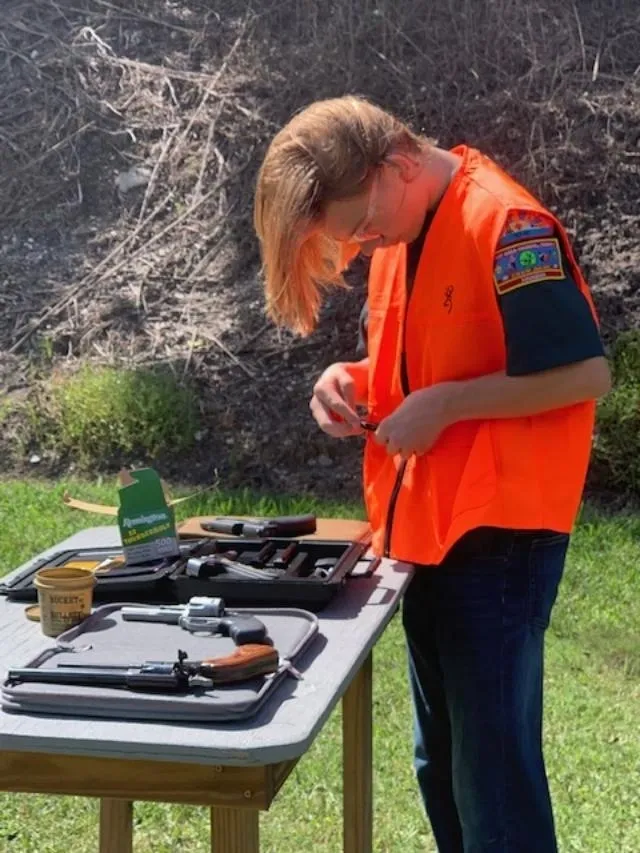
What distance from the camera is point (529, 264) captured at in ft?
6.47

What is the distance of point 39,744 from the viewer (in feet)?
5.04

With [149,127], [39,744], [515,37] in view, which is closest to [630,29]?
[515,37]

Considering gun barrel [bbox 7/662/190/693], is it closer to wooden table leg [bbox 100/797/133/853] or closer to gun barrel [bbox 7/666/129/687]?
gun barrel [bbox 7/666/129/687]

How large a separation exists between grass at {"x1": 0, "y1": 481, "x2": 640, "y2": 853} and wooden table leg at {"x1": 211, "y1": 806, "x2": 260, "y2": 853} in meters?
1.62

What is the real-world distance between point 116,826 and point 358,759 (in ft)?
1.70

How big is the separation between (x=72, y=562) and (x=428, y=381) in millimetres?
750

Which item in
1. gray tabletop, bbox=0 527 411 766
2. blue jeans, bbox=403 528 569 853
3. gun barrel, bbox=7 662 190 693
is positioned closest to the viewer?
gray tabletop, bbox=0 527 411 766

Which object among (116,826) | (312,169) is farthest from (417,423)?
(116,826)

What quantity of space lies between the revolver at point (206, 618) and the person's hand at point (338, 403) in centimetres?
47

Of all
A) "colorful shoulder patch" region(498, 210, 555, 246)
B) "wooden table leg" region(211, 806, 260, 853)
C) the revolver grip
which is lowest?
"wooden table leg" region(211, 806, 260, 853)

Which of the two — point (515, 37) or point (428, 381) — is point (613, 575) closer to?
point (428, 381)

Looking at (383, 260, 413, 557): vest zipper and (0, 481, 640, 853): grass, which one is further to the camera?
(0, 481, 640, 853): grass

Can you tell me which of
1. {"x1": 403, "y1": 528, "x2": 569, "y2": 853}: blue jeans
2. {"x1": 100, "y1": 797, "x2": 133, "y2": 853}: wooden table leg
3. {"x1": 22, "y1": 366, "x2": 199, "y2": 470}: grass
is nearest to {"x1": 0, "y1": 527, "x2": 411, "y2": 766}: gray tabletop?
{"x1": 403, "y1": 528, "x2": 569, "y2": 853}: blue jeans

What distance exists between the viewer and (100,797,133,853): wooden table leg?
2.19 meters
